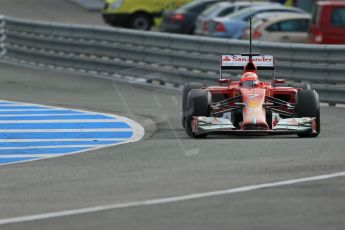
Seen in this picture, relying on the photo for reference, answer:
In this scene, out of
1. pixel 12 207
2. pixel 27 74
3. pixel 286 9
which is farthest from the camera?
→ pixel 286 9

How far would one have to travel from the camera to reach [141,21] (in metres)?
44.8

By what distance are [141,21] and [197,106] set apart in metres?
29.9

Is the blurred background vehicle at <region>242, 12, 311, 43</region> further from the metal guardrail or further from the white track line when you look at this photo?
the white track line

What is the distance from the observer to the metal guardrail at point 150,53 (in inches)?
854

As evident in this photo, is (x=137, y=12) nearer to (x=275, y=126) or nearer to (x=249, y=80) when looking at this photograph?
(x=249, y=80)

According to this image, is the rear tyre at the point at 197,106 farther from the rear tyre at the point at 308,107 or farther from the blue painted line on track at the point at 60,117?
the blue painted line on track at the point at 60,117

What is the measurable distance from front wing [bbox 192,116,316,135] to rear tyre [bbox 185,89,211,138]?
201 mm

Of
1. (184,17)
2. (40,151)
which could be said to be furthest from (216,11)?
(40,151)

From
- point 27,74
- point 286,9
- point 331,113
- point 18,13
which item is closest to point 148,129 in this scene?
point 331,113

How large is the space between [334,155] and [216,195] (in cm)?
271

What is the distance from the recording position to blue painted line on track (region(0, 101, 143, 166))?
47.5 ft

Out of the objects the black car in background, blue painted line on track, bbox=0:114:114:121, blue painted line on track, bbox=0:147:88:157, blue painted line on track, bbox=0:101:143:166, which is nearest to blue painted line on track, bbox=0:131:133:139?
blue painted line on track, bbox=0:101:143:166

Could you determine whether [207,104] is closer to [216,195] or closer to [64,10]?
[216,195]

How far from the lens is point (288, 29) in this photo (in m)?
33.4
